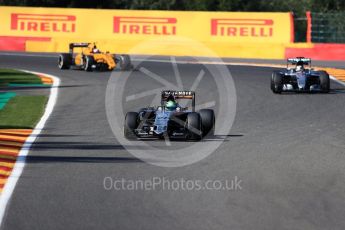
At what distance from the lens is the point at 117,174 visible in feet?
36.4

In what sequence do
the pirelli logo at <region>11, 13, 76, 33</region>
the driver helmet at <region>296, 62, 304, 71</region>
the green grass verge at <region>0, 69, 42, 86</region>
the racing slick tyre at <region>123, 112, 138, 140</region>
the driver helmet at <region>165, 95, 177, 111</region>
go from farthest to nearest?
1. the pirelli logo at <region>11, 13, 76, 33</region>
2. the green grass verge at <region>0, 69, 42, 86</region>
3. the driver helmet at <region>296, 62, 304, 71</region>
4. the driver helmet at <region>165, 95, 177, 111</region>
5. the racing slick tyre at <region>123, 112, 138, 140</region>

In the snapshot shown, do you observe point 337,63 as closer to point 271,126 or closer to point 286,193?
point 271,126

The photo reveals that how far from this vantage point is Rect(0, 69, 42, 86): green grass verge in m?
24.6

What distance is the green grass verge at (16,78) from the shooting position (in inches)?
970

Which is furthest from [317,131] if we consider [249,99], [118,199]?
[118,199]

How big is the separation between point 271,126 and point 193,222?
7747 millimetres

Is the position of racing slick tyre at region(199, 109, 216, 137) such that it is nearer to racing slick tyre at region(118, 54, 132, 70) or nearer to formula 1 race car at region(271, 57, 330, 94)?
formula 1 race car at region(271, 57, 330, 94)

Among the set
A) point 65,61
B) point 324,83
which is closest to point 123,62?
point 65,61

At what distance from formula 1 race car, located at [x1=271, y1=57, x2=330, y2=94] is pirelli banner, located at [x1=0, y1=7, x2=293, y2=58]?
40.4ft

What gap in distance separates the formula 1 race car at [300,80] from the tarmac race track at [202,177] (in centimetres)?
321

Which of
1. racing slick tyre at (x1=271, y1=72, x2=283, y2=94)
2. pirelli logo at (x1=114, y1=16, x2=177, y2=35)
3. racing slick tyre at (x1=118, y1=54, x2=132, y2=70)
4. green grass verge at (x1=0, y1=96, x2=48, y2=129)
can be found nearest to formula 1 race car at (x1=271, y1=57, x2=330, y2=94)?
racing slick tyre at (x1=271, y1=72, x2=283, y2=94)

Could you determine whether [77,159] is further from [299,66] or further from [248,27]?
[248,27]

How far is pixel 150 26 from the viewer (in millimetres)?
36500

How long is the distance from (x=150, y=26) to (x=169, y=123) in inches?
880
